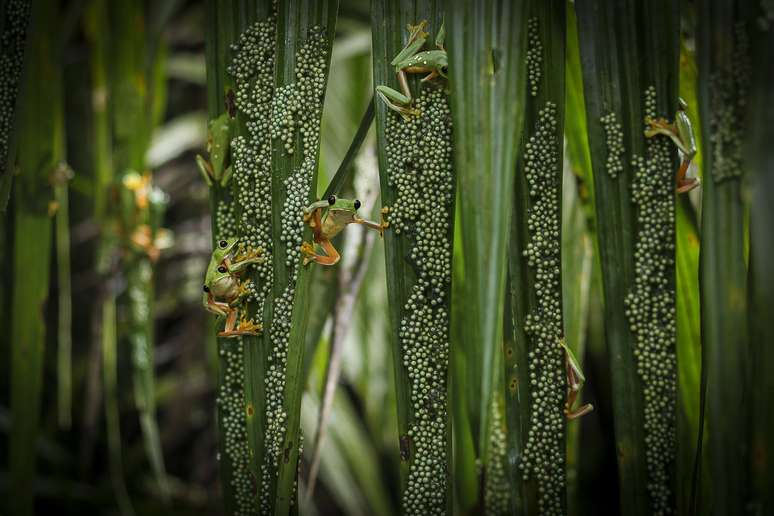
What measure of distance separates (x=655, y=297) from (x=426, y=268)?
0.80 ft

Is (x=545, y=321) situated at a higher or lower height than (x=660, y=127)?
lower

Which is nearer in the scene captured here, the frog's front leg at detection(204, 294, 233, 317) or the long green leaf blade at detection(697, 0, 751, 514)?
the long green leaf blade at detection(697, 0, 751, 514)

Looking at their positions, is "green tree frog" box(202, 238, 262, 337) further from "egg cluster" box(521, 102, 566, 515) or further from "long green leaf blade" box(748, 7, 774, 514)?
"long green leaf blade" box(748, 7, 774, 514)

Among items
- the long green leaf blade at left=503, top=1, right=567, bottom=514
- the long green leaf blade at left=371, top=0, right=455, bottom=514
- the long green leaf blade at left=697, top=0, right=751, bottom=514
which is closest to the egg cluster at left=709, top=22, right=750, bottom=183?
the long green leaf blade at left=697, top=0, right=751, bottom=514

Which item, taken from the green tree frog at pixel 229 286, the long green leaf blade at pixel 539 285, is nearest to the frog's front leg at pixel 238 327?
the green tree frog at pixel 229 286

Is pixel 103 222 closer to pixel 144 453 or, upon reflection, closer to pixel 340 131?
pixel 340 131

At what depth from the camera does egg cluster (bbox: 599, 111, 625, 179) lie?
65 cm

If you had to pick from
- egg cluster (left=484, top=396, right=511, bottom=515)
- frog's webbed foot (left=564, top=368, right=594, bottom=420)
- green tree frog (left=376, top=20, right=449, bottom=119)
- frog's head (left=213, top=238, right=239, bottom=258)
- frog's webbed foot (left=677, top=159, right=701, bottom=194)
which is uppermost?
green tree frog (left=376, top=20, right=449, bottom=119)

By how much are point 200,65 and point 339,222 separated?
3.60 ft

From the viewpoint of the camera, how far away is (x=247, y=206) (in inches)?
26.9

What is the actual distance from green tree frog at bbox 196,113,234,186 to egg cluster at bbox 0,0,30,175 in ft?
0.78

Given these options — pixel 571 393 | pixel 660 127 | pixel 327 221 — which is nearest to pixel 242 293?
pixel 327 221

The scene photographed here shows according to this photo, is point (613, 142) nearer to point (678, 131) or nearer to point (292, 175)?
point (678, 131)

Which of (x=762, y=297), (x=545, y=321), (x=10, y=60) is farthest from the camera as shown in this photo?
(x=10, y=60)
